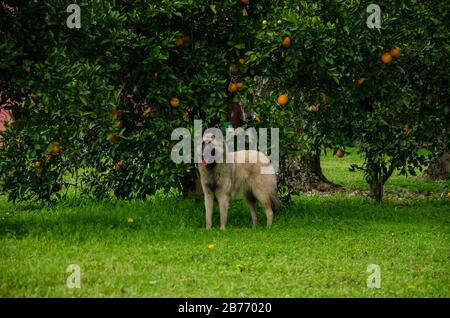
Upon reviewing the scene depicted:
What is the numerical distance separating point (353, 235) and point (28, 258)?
4183 mm

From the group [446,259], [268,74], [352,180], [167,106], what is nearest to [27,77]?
[167,106]

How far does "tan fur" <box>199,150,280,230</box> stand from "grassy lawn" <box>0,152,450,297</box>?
32 cm

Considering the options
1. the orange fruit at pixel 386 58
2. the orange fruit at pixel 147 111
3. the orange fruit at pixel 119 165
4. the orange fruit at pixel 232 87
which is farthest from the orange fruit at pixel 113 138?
the orange fruit at pixel 386 58

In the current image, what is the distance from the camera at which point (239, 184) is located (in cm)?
1069

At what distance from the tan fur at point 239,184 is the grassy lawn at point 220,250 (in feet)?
1.04

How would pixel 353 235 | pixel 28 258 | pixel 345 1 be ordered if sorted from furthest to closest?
pixel 345 1 < pixel 353 235 < pixel 28 258

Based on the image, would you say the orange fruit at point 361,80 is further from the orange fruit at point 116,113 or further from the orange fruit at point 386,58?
the orange fruit at point 116,113

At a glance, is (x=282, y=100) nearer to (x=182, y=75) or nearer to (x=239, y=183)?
(x=239, y=183)

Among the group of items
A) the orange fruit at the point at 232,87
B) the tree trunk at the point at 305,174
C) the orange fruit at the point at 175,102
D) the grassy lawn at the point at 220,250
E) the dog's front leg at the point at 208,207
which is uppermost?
the orange fruit at the point at 232,87

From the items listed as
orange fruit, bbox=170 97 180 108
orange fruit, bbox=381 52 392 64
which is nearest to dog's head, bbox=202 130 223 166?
orange fruit, bbox=170 97 180 108

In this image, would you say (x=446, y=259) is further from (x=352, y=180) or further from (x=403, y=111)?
(x=352, y=180)

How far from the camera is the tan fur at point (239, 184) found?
10.4 meters

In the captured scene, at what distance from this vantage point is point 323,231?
404 inches

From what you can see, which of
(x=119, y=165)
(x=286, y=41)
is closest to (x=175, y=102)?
(x=286, y=41)
